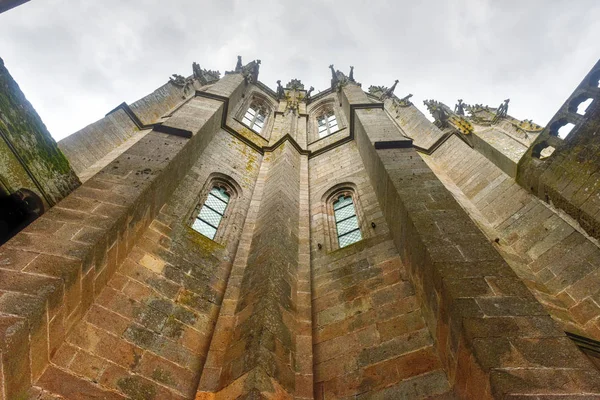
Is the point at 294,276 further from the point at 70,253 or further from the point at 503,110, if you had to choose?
the point at 503,110

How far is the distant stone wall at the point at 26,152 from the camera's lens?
4.12 meters

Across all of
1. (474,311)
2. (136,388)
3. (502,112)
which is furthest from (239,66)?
(474,311)

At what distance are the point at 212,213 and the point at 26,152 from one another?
12.1ft

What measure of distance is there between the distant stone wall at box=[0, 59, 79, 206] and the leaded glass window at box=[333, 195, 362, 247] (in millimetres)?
4954

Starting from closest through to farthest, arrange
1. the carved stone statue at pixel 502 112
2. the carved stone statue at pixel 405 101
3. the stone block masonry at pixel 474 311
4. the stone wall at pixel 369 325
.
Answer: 1. the stone block masonry at pixel 474 311
2. the stone wall at pixel 369 325
3. the carved stone statue at pixel 502 112
4. the carved stone statue at pixel 405 101

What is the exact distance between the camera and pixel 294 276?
5812 mm

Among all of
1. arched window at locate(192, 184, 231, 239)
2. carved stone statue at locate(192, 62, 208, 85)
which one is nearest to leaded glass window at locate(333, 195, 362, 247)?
arched window at locate(192, 184, 231, 239)

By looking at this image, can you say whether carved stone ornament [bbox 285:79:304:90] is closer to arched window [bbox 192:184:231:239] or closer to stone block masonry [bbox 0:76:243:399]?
arched window [bbox 192:184:231:239]

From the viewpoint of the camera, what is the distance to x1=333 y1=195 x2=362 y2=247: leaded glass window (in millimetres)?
7287

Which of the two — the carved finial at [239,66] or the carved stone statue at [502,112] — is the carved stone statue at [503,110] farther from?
the carved finial at [239,66]

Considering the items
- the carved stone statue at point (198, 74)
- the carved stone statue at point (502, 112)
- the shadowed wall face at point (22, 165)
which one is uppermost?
the carved stone statue at point (198, 74)

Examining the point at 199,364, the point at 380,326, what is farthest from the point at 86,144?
the point at 380,326

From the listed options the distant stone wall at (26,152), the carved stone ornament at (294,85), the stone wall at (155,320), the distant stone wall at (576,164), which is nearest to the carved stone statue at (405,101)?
the carved stone ornament at (294,85)

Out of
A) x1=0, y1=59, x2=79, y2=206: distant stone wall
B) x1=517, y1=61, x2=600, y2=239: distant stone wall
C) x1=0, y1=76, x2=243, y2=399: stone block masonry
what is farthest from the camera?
x1=517, y1=61, x2=600, y2=239: distant stone wall
